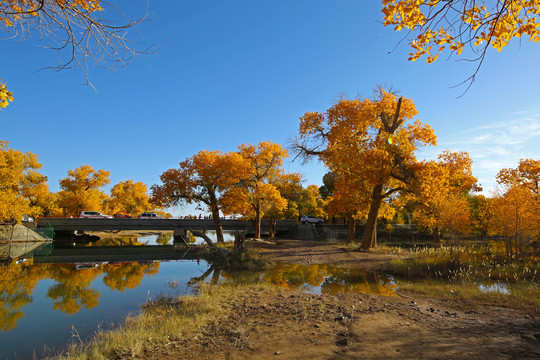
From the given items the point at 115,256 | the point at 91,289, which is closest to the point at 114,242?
the point at 115,256

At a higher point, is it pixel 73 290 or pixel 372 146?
pixel 372 146

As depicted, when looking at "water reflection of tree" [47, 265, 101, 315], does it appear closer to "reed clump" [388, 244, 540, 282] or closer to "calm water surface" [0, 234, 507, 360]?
"calm water surface" [0, 234, 507, 360]

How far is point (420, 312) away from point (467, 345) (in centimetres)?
239

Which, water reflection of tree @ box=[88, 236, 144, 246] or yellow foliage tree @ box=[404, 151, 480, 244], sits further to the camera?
water reflection of tree @ box=[88, 236, 144, 246]

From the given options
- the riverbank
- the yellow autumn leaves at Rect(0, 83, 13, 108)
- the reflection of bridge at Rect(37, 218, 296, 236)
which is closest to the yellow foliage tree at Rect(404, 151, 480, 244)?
the riverbank

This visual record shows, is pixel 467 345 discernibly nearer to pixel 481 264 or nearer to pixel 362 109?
pixel 481 264

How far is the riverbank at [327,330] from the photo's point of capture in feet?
16.3

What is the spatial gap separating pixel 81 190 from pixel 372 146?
160 feet

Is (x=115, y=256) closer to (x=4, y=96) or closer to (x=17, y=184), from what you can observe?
(x=17, y=184)

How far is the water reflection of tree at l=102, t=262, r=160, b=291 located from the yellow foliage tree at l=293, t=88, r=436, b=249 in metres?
13.6

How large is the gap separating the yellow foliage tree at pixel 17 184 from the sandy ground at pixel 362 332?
31.4 meters

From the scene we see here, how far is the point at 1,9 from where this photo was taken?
169 inches

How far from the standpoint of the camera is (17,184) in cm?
3597

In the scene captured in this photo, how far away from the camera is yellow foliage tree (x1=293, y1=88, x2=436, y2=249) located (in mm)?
19125
